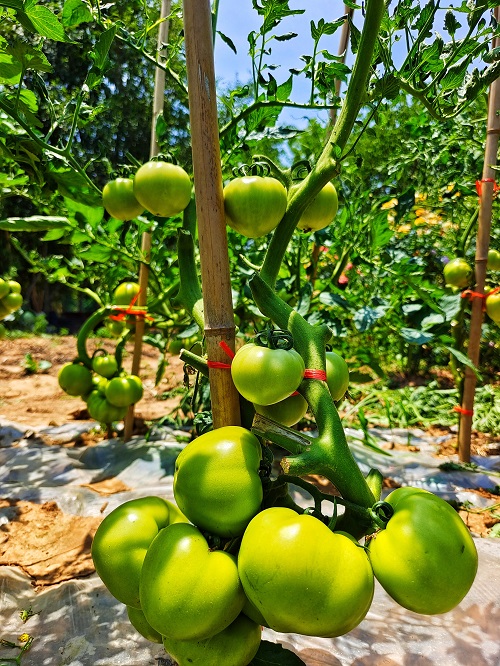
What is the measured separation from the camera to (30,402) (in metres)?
4.11

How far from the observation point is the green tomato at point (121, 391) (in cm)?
212

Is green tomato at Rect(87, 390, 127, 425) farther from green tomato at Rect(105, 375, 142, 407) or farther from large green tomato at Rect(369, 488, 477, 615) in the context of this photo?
large green tomato at Rect(369, 488, 477, 615)

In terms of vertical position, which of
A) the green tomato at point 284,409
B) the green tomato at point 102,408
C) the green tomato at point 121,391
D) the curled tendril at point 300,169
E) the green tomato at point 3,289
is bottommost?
the green tomato at point 102,408

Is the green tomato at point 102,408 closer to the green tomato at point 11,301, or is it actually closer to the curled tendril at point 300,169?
the green tomato at point 11,301

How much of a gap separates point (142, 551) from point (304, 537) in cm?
26

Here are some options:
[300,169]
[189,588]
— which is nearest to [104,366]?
[300,169]

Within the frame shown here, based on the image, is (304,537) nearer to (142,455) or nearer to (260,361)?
(260,361)

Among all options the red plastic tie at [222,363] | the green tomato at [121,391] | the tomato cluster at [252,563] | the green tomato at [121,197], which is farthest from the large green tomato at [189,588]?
the green tomato at [121,391]

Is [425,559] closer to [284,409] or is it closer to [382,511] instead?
[382,511]

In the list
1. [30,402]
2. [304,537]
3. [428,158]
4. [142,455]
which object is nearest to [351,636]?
[304,537]

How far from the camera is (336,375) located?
2.78 ft

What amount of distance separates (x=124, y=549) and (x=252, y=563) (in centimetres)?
22

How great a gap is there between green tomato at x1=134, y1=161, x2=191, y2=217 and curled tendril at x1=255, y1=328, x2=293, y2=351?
370mm

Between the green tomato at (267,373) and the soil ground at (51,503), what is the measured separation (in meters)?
1.04
